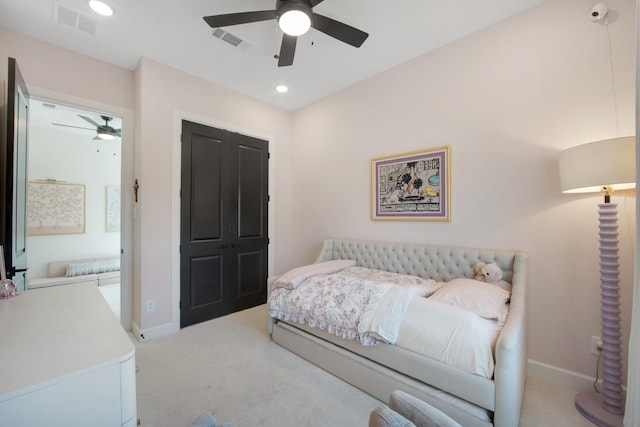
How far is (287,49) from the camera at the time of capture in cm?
231

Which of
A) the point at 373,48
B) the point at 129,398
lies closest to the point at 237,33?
the point at 373,48

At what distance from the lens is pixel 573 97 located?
2139 mm

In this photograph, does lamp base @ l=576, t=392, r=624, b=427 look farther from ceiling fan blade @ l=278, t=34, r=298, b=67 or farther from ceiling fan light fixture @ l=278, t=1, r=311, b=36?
ceiling fan blade @ l=278, t=34, r=298, b=67

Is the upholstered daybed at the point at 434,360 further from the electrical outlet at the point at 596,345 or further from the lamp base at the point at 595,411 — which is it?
the electrical outlet at the point at 596,345

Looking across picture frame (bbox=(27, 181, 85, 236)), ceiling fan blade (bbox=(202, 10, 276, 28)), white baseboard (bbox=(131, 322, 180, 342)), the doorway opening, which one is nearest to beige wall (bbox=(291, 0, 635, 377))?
ceiling fan blade (bbox=(202, 10, 276, 28))

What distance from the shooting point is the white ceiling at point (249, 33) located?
227 cm

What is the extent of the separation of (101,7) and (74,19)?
379mm

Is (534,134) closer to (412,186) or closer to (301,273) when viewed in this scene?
(412,186)

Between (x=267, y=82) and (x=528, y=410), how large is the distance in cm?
409

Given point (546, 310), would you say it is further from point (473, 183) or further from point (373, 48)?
point (373, 48)

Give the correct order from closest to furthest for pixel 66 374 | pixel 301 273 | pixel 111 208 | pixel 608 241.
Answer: pixel 66 374 → pixel 608 241 → pixel 301 273 → pixel 111 208

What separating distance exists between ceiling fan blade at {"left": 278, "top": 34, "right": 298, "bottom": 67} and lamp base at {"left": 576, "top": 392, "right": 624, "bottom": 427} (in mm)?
3350

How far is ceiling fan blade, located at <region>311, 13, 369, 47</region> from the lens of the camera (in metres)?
1.99

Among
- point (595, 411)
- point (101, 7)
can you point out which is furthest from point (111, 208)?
point (595, 411)
